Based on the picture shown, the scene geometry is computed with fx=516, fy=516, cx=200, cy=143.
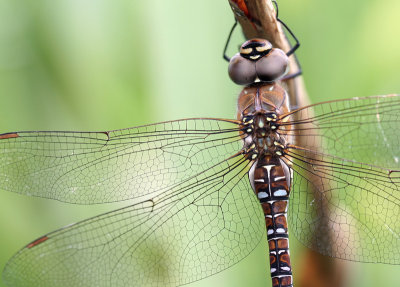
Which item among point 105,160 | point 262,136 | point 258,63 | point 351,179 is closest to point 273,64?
point 258,63

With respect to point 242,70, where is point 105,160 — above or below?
below

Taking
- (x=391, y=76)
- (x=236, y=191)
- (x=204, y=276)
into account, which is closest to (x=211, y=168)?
(x=236, y=191)

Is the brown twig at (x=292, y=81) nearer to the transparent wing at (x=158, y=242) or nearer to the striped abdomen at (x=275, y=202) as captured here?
the striped abdomen at (x=275, y=202)

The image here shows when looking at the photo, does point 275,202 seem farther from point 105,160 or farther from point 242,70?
point 105,160

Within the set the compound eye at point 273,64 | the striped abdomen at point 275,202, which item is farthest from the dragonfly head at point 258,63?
the striped abdomen at point 275,202

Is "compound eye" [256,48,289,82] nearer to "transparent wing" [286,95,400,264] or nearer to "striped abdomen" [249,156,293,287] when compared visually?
"transparent wing" [286,95,400,264]

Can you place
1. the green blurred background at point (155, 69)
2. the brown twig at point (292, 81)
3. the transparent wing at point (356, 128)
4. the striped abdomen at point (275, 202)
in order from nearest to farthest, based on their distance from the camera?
1. the brown twig at point (292, 81)
2. the transparent wing at point (356, 128)
3. the striped abdomen at point (275, 202)
4. the green blurred background at point (155, 69)
